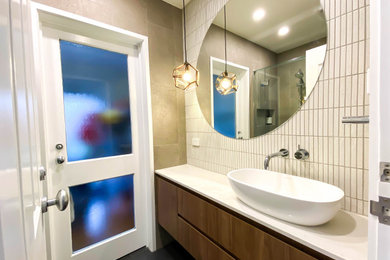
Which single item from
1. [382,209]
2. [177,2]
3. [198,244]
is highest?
[177,2]

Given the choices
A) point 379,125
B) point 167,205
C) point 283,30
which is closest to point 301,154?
point 379,125

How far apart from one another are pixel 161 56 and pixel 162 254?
2.08 meters

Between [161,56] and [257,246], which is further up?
[161,56]

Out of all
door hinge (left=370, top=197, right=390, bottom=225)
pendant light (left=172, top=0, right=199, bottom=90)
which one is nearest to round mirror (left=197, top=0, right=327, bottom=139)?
pendant light (left=172, top=0, right=199, bottom=90)

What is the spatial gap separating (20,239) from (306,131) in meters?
1.30

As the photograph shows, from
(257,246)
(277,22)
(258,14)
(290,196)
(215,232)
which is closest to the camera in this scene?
Result: (290,196)

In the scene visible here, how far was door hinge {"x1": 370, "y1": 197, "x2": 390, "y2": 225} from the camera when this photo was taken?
410 mm

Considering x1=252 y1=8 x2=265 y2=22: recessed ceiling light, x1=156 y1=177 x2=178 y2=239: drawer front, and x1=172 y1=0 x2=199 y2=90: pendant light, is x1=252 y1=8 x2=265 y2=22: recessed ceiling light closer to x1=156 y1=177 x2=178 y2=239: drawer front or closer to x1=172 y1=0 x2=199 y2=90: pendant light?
x1=172 y1=0 x2=199 y2=90: pendant light

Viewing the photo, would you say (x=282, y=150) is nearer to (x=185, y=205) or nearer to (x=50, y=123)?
(x=185, y=205)

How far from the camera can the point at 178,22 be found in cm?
198

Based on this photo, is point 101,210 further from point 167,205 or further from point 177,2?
point 177,2

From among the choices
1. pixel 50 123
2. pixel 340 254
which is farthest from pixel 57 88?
pixel 340 254

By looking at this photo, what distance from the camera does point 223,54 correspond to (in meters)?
1.64

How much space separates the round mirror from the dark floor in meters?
1.34
